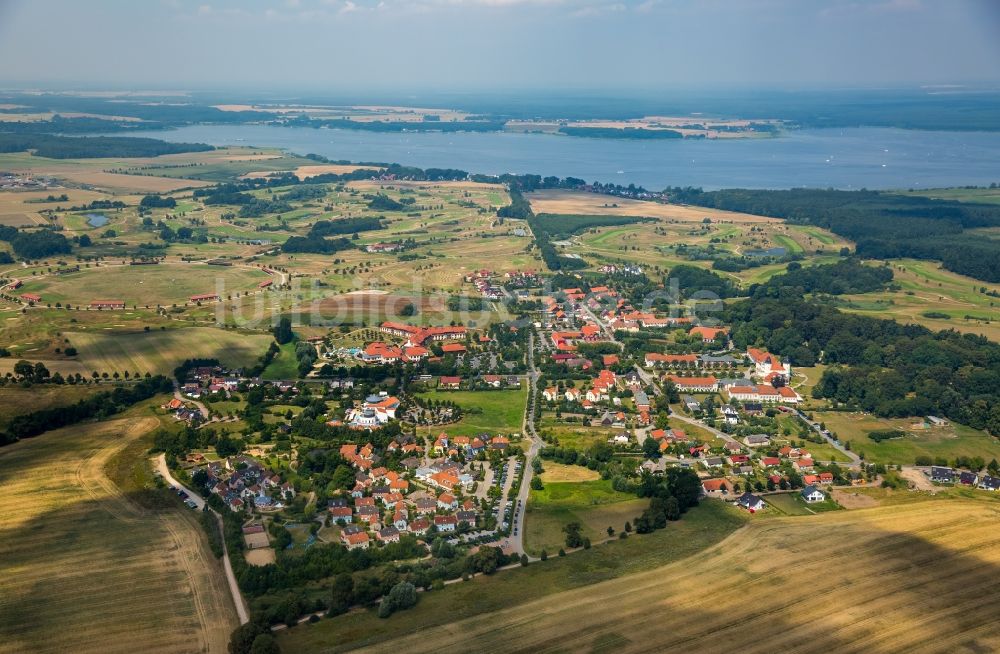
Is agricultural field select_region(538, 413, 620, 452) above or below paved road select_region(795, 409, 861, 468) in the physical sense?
below

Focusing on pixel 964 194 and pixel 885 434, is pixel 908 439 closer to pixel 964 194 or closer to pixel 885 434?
pixel 885 434

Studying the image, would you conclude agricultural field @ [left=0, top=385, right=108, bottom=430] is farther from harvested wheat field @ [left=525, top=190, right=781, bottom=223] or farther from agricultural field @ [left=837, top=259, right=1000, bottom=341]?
harvested wheat field @ [left=525, top=190, right=781, bottom=223]

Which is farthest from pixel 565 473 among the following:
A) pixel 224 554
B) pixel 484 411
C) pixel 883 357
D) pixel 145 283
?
pixel 145 283

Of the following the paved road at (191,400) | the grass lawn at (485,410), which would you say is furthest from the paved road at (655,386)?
the paved road at (191,400)

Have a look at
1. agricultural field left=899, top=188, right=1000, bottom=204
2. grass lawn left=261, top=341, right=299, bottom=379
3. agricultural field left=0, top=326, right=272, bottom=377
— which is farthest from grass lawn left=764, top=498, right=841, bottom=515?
agricultural field left=899, top=188, right=1000, bottom=204

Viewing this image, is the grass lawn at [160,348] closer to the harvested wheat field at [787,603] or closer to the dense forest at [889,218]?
the harvested wheat field at [787,603]
